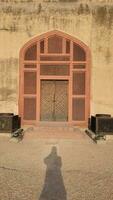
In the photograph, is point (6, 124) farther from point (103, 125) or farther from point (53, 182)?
point (53, 182)

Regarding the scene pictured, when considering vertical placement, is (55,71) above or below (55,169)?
above

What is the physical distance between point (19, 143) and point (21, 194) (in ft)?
21.4

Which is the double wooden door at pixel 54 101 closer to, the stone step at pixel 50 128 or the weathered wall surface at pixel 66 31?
the stone step at pixel 50 128

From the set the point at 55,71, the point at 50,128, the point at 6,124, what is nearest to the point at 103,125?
the point at 50,128

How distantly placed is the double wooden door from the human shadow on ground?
7082 millimetres

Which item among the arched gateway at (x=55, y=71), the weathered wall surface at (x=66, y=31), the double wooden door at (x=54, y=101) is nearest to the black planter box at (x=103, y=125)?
the weathered wall surface at (x=66, y=31)

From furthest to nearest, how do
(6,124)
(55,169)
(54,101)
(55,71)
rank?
(54,101), (55,71), (6,124), (55,169)

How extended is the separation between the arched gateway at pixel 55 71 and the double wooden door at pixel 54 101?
0.21m

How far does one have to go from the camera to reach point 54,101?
57.6ft

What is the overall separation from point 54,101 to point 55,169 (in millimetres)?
8989

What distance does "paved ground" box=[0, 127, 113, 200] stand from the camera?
21.7 ft

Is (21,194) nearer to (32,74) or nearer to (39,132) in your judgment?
(39,132)

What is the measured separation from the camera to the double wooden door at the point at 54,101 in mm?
17391

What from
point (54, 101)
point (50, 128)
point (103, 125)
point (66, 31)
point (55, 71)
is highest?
point (66, 31)
